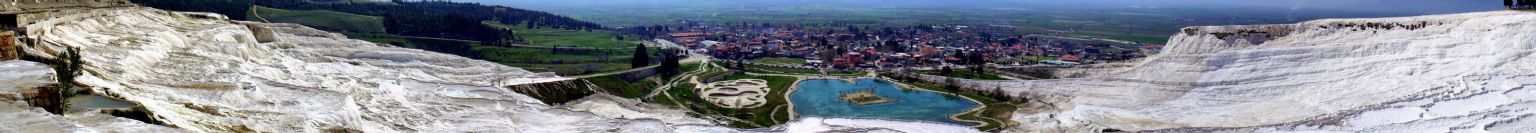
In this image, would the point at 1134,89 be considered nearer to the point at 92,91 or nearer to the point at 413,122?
the point at 413,122

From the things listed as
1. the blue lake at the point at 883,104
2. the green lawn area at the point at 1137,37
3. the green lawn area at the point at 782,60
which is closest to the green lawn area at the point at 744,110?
the blue lake at the point at 883,104

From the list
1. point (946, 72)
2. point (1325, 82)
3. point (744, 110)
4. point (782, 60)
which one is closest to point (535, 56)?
point (782, 60)

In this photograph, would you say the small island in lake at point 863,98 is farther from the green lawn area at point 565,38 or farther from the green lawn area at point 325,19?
the green lawn area at point 565,38

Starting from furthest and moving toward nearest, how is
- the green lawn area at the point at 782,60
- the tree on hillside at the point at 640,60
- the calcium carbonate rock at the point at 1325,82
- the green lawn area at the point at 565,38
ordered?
the green lawn area at the point at 565,38
the green lawn area at the point at 782,60
the tree on hillside at the point at 640,60
the calcium carbonate rock at the point at 1325,82

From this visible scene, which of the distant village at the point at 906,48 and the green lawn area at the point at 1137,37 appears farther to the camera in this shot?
the green lawn area at the point at 1137,37

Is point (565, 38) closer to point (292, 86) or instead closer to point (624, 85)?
point (624, 85)

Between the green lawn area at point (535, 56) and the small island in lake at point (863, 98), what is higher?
the green lawn area at point (535, 56)

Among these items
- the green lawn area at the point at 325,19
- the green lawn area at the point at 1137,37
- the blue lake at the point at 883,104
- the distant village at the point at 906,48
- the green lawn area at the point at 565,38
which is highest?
the green lawn area at the point at 325,19
